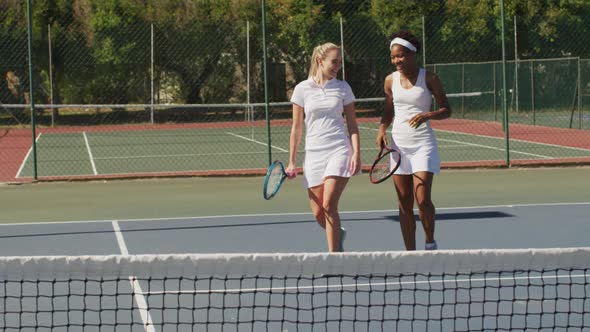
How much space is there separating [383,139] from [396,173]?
0.27 m

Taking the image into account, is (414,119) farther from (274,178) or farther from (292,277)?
(292,277)

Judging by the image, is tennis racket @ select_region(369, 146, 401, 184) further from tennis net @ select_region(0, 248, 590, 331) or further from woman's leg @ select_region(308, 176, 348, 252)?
tennis net @ select_region(0, 248, 590, 331)

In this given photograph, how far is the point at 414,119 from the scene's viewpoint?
719 centimetres

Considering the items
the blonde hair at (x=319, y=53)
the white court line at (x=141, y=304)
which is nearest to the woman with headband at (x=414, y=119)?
the blonde hair at (x=319, y=53)

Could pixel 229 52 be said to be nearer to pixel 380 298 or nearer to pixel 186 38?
pixel 186 38

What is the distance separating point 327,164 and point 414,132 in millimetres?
614

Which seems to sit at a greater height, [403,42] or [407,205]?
[403,42]

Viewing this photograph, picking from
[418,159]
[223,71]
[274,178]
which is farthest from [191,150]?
[418,159]

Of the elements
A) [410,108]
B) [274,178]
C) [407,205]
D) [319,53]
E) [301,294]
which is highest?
[319,53]

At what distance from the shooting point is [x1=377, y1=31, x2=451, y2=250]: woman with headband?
721 centimetres

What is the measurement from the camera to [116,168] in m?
17.3

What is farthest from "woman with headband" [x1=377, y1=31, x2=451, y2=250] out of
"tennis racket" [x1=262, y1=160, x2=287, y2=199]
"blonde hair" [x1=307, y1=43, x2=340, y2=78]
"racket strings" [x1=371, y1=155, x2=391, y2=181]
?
"tennis racket" [x1=262, y1=160, x2=287, y2=199]

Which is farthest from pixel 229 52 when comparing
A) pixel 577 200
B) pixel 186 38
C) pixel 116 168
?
pixel 577 200

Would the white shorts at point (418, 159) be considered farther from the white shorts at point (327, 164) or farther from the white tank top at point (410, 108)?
the white shorts at point (327, 164)
